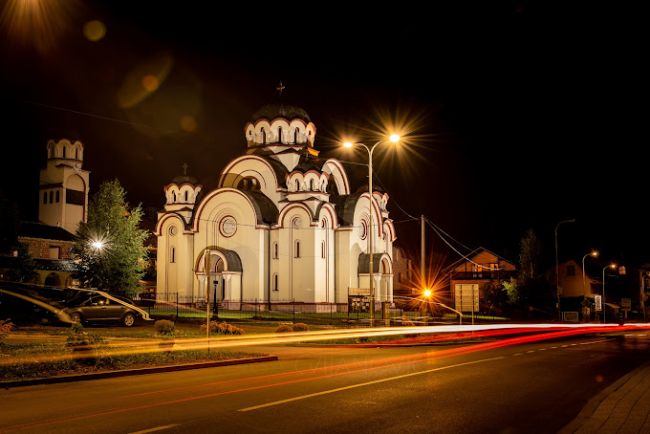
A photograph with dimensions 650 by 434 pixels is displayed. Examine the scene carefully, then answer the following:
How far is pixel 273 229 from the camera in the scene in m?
55.7

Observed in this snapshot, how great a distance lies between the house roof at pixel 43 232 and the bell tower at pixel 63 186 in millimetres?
5979

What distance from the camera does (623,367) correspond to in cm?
1716

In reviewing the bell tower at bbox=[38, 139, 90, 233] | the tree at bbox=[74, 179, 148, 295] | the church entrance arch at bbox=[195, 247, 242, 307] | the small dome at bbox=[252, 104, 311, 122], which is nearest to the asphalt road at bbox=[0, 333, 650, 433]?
the tree at bbox=[74, 179, 148, 295]

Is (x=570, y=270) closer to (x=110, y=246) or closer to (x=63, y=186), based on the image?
(x=110, y=246)

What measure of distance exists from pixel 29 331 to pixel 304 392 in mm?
19221

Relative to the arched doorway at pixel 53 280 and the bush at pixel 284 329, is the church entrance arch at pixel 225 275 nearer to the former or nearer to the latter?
the arched doorway at pixel 53 280

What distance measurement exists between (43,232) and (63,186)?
32.6 feet

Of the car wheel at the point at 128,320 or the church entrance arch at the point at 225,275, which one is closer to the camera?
the car wheel at the point at 128,320

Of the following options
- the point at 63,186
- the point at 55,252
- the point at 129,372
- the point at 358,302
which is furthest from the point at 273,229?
the point at 129,372

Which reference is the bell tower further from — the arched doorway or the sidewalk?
the sidewalk

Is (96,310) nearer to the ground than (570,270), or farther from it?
nearer to the ground

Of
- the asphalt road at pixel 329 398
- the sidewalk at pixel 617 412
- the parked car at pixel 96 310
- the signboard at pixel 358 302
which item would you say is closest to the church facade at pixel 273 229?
the parked car at pixel 96 310

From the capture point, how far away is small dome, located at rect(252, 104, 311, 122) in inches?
2419

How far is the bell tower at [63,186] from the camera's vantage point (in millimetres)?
74188
